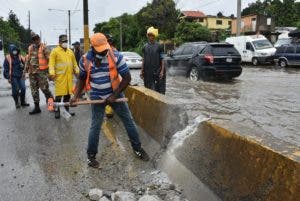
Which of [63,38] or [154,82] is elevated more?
[63,38]

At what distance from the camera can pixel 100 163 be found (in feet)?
21.7

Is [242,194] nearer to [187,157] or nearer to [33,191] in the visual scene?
[187,157]

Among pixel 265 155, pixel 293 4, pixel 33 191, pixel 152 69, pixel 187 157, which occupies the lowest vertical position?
pixel 33 191

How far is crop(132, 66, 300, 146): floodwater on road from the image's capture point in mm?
8742

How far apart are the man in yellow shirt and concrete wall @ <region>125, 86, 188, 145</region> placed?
161 centimetres

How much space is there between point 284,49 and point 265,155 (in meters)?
26.7

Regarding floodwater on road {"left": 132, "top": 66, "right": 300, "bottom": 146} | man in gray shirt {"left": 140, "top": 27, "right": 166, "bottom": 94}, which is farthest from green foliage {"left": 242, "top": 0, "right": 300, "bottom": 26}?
man in gray shirt {"left": 140, "top": 27, "right": 166, "bottom": 94}

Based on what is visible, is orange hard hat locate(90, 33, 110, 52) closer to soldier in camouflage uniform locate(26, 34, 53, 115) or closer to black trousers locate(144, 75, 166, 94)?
black trousers locate(144, 75, 166, 94)

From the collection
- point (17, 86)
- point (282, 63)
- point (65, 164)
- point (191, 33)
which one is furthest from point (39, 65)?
point (191, 33)

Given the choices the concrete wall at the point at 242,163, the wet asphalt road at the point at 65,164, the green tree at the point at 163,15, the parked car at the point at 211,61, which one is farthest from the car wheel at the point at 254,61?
the concrete wall at the point at 242,163

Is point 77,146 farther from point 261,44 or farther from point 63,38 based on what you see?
point 261,44

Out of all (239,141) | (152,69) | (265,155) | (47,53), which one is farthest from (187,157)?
(47,53)

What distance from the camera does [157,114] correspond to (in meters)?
7.44

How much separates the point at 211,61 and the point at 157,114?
33.8 ft
